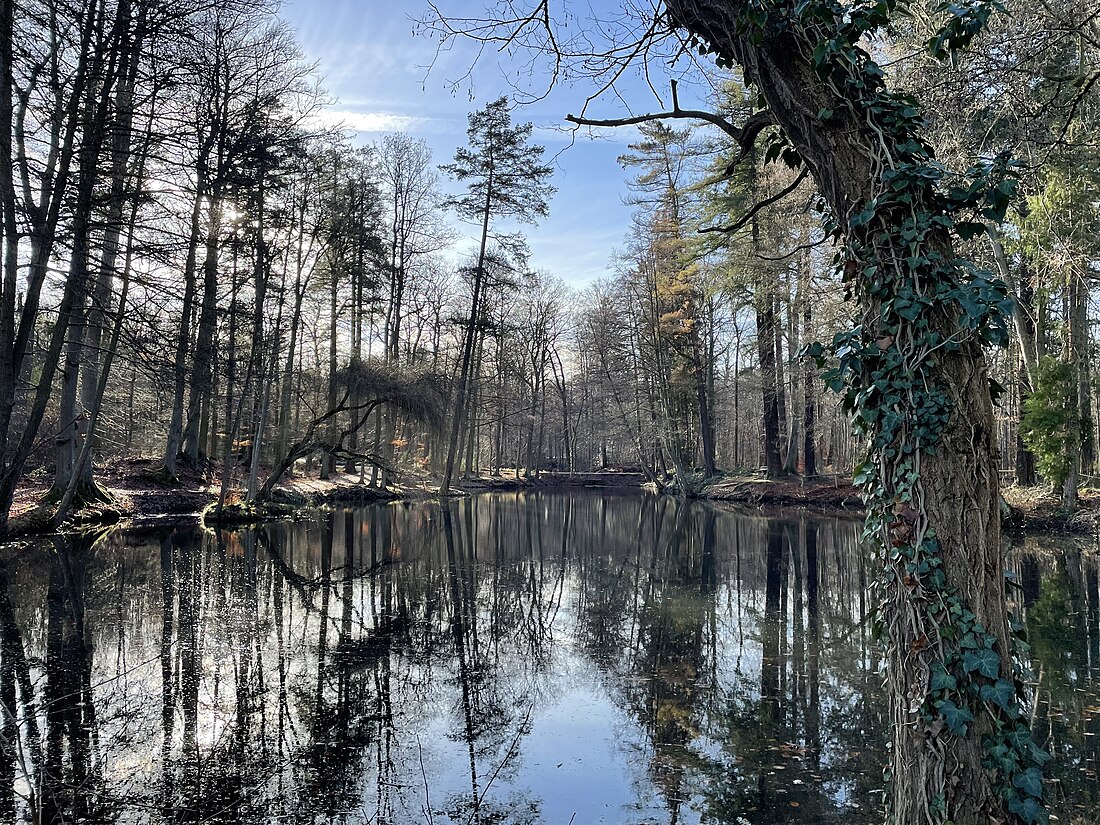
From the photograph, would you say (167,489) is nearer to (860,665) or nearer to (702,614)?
(702,614)

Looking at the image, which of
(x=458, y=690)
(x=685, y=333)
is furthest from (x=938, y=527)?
(x=685, y=333)

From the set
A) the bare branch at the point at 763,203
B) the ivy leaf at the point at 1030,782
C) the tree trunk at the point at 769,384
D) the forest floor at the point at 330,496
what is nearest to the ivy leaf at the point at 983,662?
the ivy leaf at the point at 1030,782

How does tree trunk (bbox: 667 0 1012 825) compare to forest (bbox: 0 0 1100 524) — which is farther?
forest (bbox: 0 0 1100 524)

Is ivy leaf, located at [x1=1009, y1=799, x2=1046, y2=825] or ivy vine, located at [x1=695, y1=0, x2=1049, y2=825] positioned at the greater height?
ivy vine, located at [x1=695, y1=0, x2=1049, y2=825]

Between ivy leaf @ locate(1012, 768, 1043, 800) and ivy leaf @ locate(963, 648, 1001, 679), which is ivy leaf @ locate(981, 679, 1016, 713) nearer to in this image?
ivy leaf @ locate(963, 648, 1001, 679)

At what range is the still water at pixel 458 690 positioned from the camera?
4.12 metres

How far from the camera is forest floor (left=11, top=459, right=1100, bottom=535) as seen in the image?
14.7 m

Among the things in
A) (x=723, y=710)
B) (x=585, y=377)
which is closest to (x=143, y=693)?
(x=723, y=710)

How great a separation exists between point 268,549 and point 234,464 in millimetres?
12298

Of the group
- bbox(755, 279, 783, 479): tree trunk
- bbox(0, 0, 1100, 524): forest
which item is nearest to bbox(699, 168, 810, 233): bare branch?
bbox(0, 0, 1100, 524): forest

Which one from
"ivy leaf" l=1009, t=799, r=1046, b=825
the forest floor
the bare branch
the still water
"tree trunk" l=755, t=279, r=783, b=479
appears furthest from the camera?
"tree trunk" l=755, t=279, r=783, b=479

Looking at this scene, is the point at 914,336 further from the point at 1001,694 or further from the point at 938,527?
the point at 1001,694

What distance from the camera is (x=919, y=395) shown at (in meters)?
2.21

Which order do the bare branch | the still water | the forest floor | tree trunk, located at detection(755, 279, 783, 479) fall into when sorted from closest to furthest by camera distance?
the bare branch, the still water, the forest floor, tree trunk, located at detection(755, 279, 783, 479)
